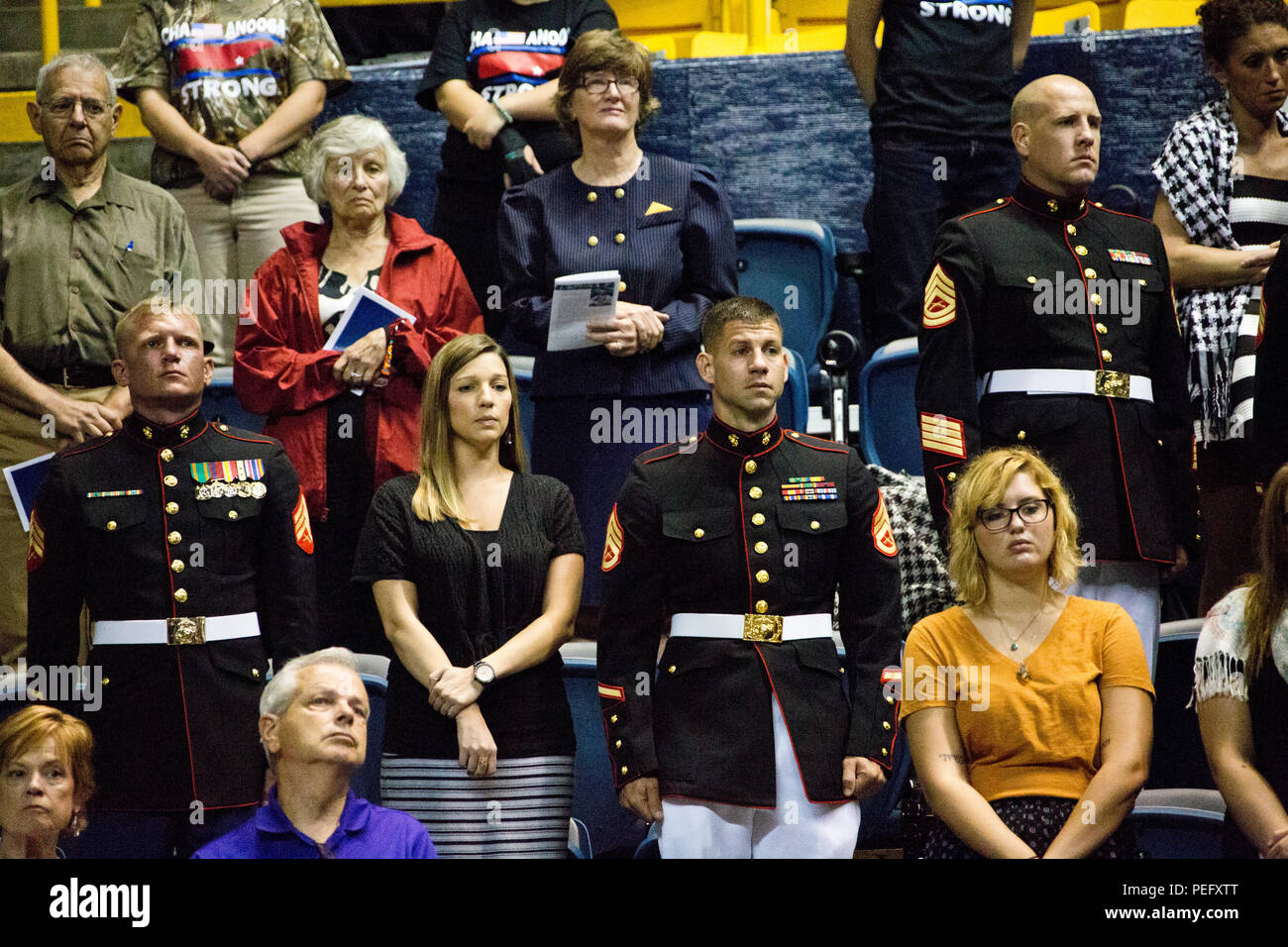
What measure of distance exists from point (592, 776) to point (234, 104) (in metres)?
2.29

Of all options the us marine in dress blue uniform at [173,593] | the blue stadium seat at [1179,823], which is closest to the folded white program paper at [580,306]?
the us marine in dress blue uniform at [173,593]

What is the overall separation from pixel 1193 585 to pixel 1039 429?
37.7 inches

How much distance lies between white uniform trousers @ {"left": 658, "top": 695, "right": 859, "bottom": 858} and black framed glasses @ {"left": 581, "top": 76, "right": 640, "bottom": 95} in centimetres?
159

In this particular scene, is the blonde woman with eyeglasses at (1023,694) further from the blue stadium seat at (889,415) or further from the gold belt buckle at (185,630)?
the gold belt buckle at (185,630)

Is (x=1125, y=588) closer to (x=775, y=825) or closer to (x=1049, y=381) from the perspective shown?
(x=1049, y=381)

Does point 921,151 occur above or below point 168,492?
above

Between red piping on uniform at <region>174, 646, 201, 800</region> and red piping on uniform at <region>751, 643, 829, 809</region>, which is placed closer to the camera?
red piping on uniform at <region>751, 643, 829, 809</region>

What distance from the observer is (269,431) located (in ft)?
12.8

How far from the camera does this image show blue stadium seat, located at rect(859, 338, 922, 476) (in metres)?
4.21

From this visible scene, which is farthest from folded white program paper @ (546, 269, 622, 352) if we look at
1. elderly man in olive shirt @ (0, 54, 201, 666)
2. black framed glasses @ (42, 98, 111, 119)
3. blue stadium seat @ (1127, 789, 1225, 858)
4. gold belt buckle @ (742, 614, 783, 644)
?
blue stadium seat @ (1127, 789, 1225, 858)

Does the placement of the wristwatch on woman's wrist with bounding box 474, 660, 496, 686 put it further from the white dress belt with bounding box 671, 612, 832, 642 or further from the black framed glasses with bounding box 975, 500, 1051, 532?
the black framed glasses with bounding box 975, 500, 1051, 532

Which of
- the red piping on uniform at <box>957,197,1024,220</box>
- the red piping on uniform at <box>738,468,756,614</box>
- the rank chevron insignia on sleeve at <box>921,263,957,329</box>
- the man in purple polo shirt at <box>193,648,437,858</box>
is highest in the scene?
the red piping on uniform at <box>957,197,1024,220</box>
